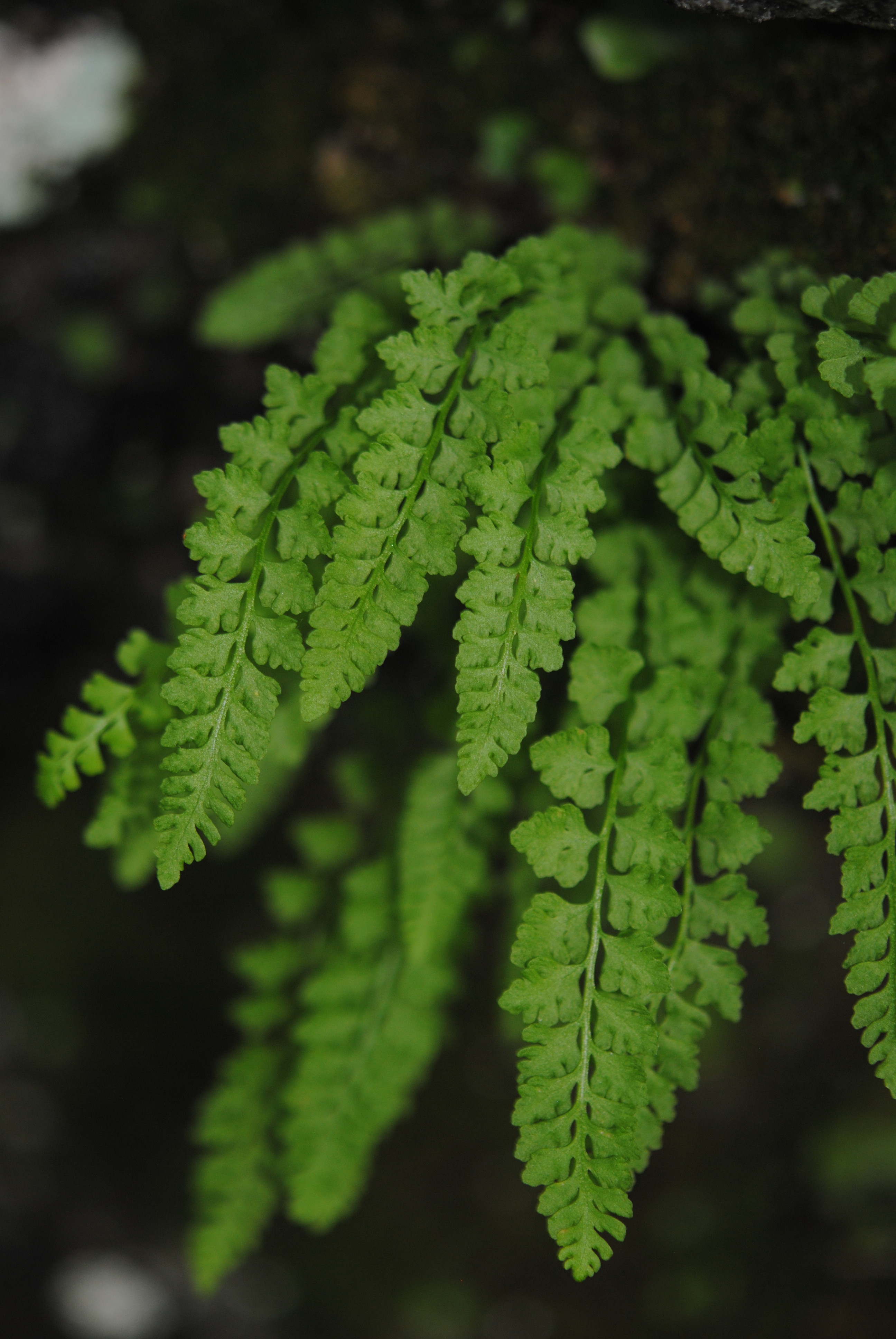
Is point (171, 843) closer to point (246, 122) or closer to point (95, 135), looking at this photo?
point (246, 122)

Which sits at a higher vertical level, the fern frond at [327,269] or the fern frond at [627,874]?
the fern frond at [327,269]

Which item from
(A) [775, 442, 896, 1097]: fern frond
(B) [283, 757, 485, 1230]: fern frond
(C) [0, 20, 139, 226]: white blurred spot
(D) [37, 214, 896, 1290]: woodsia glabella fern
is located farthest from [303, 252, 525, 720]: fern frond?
(C) [0, 20, 139, 226]: white blurred spot

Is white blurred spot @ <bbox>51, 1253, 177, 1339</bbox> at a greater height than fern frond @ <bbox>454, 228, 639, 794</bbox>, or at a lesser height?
lesser

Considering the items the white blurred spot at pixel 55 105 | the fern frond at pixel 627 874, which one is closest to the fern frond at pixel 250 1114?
the fern frond at pixel 627 874

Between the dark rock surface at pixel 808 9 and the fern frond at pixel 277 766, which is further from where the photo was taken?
the fern frond at pixel 277 766

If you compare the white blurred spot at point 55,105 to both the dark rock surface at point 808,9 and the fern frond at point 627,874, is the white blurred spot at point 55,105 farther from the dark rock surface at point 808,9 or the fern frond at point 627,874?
the fern frond at point 627,874

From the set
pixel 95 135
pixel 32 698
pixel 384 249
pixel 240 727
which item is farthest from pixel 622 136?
pixel 32 698

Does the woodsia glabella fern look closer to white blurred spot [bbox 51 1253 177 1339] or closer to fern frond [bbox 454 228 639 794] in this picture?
fern frond [bbox 454 228 639 794]
